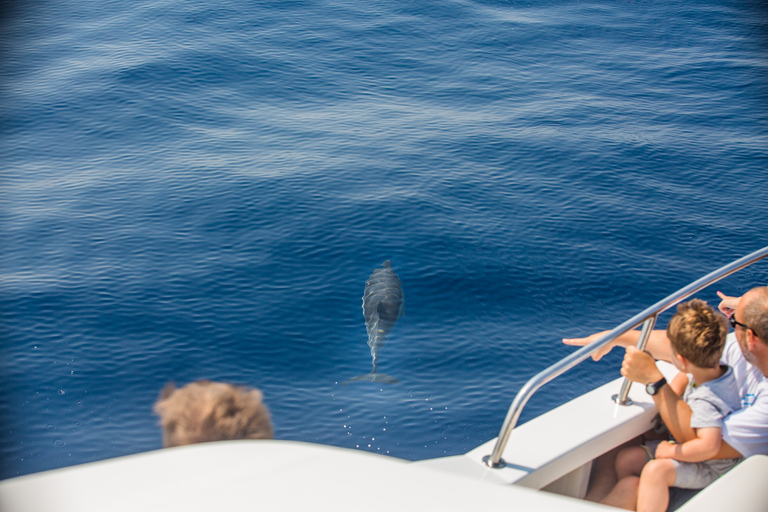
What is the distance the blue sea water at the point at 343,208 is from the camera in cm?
1040

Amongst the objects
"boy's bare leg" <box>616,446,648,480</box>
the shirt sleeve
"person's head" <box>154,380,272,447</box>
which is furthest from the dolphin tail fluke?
"person's head" <box>154,380,272,447</box>

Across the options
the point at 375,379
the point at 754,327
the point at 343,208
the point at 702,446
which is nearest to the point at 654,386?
the point at 702,446

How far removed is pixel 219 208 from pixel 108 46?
14646 mm

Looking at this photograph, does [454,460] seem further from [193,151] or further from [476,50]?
[476,50]

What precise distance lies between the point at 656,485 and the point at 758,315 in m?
1.05

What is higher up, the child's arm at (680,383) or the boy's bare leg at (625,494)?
the child's arm at (680,383)

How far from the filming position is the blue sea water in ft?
34.1

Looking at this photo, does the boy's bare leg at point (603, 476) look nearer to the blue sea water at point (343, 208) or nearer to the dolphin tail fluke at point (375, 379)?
the blue sea water at point (343, 208)

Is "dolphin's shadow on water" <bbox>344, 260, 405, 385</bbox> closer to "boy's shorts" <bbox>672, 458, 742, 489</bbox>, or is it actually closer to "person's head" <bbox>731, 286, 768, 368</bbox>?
"boy's shorts" <bbox>672, 458, 742, 489</bbox>

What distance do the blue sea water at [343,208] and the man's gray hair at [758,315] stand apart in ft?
20.3

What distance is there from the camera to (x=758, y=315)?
11.6 ft

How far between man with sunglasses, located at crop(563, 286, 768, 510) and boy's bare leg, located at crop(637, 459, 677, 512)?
16 centimetres

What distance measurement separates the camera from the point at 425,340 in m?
11.3

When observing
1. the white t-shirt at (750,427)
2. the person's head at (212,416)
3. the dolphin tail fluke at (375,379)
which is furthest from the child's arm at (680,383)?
the dolphin tail fluke at (375,379)
